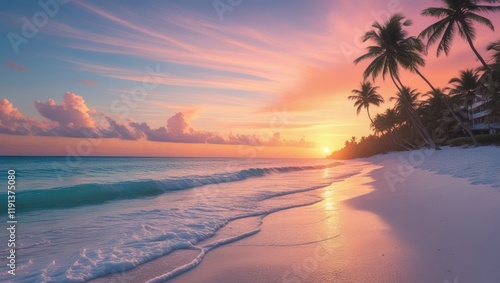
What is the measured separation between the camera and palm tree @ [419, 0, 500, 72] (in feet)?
72.9

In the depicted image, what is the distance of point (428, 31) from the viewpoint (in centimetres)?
2483

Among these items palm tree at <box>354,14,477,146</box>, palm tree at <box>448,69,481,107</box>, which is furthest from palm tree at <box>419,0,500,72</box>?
palm tree at <box>448,69,481,107</box>

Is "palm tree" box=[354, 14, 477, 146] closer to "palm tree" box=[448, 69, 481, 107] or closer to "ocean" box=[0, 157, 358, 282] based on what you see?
"palm tree" box=[448, 69, 481, 107]

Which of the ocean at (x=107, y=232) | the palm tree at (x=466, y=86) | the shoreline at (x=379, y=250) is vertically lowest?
the shoreline at (x=379, y=250)

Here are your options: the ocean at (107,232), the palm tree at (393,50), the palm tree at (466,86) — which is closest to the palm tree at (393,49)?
the palm tree at (393,50)

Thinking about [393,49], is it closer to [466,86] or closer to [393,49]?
[393,49]

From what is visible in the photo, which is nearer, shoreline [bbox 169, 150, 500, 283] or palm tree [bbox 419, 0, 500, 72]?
shoreline [bbox 169, 150, 500, 283]

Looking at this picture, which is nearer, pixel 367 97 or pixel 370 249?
pixel 370 249

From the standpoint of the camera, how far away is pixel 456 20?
76.1 feet

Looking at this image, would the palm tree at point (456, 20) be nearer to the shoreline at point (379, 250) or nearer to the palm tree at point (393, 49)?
the palm tree at point (393, 49)

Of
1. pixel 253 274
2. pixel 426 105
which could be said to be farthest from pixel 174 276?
pixel 426 105

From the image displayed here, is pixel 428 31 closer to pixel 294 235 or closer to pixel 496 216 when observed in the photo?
pixel 496 216

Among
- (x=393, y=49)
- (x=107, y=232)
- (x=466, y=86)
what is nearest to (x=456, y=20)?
(x=393, y=49)

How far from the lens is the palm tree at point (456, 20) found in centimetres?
2223
